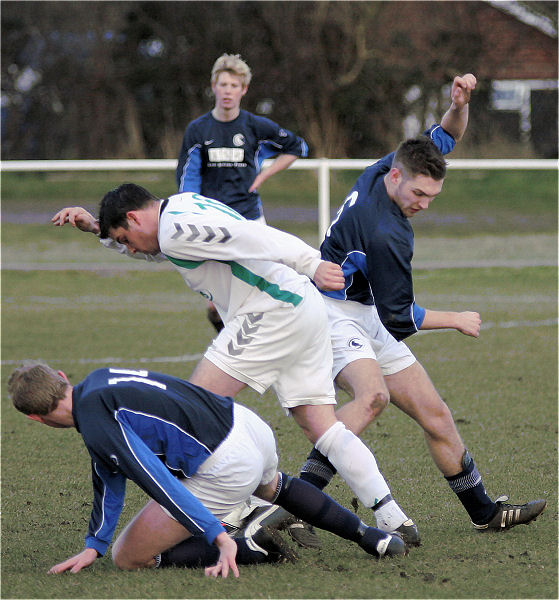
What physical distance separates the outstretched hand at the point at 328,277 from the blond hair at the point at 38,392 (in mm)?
981

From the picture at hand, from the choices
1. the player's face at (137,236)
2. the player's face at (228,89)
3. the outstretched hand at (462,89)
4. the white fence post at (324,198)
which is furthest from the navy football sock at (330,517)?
the white fence post at (324,198)

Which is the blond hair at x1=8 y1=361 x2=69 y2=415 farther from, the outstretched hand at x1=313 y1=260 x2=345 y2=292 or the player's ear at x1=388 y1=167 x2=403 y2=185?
the player's ear at x1=388 y1=167 x2=403 y2=185

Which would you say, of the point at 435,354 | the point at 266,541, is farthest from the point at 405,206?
the point at 435,354

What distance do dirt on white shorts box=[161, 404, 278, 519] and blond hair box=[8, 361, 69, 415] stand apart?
22.7 inches

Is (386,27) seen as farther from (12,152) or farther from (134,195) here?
(134,195)

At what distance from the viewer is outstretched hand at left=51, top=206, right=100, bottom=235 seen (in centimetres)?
435

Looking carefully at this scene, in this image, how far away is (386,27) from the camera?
25.0m

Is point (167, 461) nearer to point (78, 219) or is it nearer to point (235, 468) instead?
point (235, 468)

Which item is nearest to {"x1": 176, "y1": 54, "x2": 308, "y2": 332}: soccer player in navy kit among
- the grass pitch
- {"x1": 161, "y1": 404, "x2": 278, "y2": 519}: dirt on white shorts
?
the grass pitch

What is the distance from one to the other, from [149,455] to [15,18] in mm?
23774

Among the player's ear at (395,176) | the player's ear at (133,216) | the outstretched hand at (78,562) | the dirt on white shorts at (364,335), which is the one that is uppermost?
the player's ear at (395,176)

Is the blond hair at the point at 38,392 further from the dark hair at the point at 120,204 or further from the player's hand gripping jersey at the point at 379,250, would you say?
the player's hand gripping jersey at the point at 379,250

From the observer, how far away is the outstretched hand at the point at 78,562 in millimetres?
3660

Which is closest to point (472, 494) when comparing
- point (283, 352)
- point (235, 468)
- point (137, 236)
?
point (283, 352)
